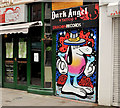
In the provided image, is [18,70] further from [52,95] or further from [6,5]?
[6,5]

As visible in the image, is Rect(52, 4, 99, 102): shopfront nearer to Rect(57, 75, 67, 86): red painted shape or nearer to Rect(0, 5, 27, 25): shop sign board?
Rect(57, 75, 67, 86): red painted shape

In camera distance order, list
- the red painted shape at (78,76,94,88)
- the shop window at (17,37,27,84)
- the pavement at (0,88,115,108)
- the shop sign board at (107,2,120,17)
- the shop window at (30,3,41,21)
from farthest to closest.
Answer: the shop window at (17,37,27,84) < the shop window at (30,3,41,21) < the red painted shape at (78,76,94,88) < the pavement at (0,88,115,108) < the shop sign board at (107,2,120,17)

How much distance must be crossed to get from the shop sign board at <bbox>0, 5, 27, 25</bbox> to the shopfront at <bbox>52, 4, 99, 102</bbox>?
1.54 m

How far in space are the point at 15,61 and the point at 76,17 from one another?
12.3 feet

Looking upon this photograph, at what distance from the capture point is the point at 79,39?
7387 millimetres

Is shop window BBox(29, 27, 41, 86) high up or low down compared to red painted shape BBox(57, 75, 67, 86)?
up

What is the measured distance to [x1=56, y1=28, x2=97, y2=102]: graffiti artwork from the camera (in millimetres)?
7086

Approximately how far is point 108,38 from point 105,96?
1.88 meters

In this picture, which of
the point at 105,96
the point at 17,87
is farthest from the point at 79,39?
the point at 17,87

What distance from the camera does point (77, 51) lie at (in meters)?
7.47

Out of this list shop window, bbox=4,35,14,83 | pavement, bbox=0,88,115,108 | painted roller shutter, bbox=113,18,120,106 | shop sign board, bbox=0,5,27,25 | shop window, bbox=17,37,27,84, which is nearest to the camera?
painted roller shutter, bbox=113,18,120,106

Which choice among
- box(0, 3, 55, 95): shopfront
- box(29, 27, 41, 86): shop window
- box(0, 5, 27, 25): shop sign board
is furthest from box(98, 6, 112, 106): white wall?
box(0, 5, 27, 25): shop sign board

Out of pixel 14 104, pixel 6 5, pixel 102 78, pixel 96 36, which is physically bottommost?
pixel 14 104

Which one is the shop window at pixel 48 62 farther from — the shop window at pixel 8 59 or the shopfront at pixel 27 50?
the shop window at pixel 8 59
